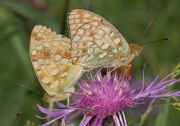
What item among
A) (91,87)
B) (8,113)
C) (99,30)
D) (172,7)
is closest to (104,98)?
(91,87)

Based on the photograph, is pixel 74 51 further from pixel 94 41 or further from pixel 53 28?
pixel 53 28

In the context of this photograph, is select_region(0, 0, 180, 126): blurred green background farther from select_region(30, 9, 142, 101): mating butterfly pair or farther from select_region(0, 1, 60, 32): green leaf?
select_region(30, 9, 142, 101): mating butterfly pair

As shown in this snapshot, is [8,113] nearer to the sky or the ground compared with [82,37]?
nearer to the ground

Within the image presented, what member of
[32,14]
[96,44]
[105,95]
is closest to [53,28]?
[32,14]

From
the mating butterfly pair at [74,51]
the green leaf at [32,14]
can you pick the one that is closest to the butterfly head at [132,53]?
the mating butterfly pair at [74,51]

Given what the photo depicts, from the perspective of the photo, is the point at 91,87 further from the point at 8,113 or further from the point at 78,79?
the point at 8,113

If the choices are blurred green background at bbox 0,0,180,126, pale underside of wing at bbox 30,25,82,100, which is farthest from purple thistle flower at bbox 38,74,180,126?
blurred green background at bbox 0,0,180,126
